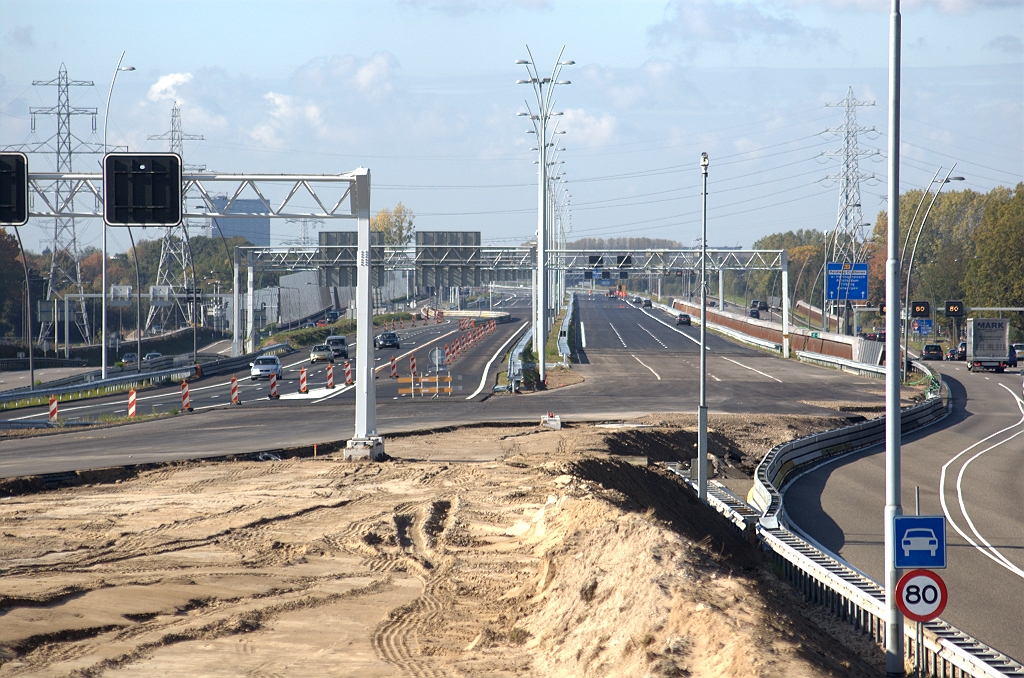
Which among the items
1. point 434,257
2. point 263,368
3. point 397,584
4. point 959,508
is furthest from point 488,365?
point 397,584

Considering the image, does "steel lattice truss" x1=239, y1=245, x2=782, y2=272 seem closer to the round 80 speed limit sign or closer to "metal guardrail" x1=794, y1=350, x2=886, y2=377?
"metal guardrail" x1=794, y1=350, x2=886, y2=377

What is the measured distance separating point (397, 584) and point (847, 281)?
6792cm

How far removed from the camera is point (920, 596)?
920 centimetres

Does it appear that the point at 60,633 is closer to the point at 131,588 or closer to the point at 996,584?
the point at 131,588

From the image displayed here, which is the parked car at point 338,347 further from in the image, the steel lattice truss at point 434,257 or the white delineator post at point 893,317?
the white delineator post at point 893,317

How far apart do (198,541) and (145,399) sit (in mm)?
32338

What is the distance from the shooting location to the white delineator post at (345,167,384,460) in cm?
2208

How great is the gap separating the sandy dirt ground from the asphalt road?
278 cm

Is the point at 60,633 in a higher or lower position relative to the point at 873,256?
lower

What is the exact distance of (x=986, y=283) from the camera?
111188mm

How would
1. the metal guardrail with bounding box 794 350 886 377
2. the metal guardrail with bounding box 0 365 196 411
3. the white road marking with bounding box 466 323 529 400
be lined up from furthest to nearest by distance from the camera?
1. the metal guardrail with bounding box 794 350 886 377
2. the white road marking with bounding box 466 323 529 400
3. the metal guardrail with bounding box 0 365 196 411

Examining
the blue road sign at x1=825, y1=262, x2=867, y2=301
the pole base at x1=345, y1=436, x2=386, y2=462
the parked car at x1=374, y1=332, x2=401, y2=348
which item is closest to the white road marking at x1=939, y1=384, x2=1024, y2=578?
the pole base at x1=345, y1=436, x2=386, y2=462

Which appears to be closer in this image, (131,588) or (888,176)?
(888,176)

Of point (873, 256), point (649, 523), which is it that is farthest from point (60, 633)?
point (873, 256)
